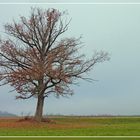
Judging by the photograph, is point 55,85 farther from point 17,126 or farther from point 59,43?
point 17,126

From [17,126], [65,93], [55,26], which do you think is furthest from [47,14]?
[17,126]

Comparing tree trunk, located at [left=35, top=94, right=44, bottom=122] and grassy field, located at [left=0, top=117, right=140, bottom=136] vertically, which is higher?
tree trunk, located at [left=35, top=94, right=44, bottom=122]

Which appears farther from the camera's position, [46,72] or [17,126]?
[46,72]

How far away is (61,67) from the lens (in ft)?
130

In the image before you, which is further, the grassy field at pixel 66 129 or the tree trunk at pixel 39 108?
the tree trunk at pixel 39 108

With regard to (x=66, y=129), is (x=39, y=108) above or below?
above

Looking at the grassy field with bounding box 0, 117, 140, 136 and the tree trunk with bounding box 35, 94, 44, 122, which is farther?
the tree trunk with bounding box 35, 94, 44, 122

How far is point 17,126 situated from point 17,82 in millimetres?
4944

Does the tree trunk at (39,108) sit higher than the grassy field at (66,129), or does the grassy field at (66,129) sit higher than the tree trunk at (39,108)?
the tree trunk at (39,108)

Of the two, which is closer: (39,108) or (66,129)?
(66,129)

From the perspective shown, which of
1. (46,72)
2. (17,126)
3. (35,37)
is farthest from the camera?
(35,37)

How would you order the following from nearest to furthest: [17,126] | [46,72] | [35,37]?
1. [17,126]
2. [46,72]
3. [35,37]

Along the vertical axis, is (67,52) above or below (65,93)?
above

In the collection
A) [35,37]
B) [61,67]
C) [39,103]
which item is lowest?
[39,103]
